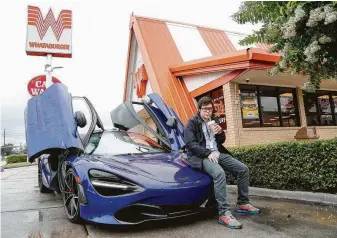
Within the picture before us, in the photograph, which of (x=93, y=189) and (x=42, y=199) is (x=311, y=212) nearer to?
(x=93, y=189)

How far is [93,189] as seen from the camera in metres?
3.23

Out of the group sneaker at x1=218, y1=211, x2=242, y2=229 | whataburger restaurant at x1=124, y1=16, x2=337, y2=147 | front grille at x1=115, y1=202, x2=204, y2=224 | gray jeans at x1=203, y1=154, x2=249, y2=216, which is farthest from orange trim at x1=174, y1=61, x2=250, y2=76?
front grille at x1=115, y1=202, x2=204, y2=224

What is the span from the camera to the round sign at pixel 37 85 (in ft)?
30.5

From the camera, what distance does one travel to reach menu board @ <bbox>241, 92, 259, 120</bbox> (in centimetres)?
970

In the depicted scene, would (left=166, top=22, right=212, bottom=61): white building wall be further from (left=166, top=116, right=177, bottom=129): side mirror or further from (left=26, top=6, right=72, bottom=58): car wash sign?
(left=166, top=116, right=177, bottom=129): side mirror

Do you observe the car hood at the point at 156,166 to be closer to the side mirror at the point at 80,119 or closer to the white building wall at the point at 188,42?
the side mirror at the point at 80,119

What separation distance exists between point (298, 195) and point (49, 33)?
819 cm

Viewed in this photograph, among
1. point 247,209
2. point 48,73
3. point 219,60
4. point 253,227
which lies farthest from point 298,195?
point 48,73

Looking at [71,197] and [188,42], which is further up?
[188,42]

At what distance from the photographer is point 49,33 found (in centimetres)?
919

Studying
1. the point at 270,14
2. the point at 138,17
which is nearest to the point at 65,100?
the point at 270,14

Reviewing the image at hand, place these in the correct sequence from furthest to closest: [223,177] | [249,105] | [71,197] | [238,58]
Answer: [249,105]
[238,58]
[71,197]
[223,177]

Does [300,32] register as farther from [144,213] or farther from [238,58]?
[238,58]

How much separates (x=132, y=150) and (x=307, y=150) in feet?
8.95
